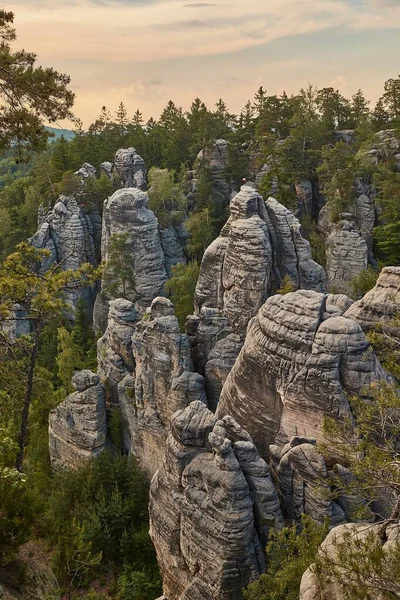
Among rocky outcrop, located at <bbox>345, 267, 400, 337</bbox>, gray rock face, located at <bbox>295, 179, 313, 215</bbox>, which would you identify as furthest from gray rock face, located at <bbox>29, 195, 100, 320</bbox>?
rocky outcrop, located at <bbox>345, 267, 400, 337</bbox>

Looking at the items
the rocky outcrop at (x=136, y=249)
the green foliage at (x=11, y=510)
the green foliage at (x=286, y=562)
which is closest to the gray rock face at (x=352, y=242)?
the rocky outcrop at (x=136, y=249)

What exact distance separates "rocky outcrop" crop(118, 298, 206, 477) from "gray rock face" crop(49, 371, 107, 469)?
4.98 ft

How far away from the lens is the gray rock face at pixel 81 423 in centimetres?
2438

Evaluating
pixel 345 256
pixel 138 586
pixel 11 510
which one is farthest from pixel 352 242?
pixel 11 510

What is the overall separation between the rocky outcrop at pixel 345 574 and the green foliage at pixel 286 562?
4.16 feet

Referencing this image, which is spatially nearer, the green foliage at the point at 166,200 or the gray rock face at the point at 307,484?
the gray rock face at the point at 307,484

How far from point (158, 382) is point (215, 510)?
977cm

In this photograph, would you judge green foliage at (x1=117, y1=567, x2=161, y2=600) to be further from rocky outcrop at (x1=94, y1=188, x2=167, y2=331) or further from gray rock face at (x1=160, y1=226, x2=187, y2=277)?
gray rock face at (x1=160, y1=226, x2=187, y2=277)

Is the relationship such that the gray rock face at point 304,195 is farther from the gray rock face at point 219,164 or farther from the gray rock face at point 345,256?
the gray rock face at point 219,164

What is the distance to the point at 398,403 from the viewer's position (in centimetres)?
A: 1030

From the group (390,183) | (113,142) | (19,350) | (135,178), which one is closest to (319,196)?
(390,183)

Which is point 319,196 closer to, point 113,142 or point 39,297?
point 113,142

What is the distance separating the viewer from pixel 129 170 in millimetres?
51406

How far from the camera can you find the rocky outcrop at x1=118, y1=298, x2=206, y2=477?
2237cm
